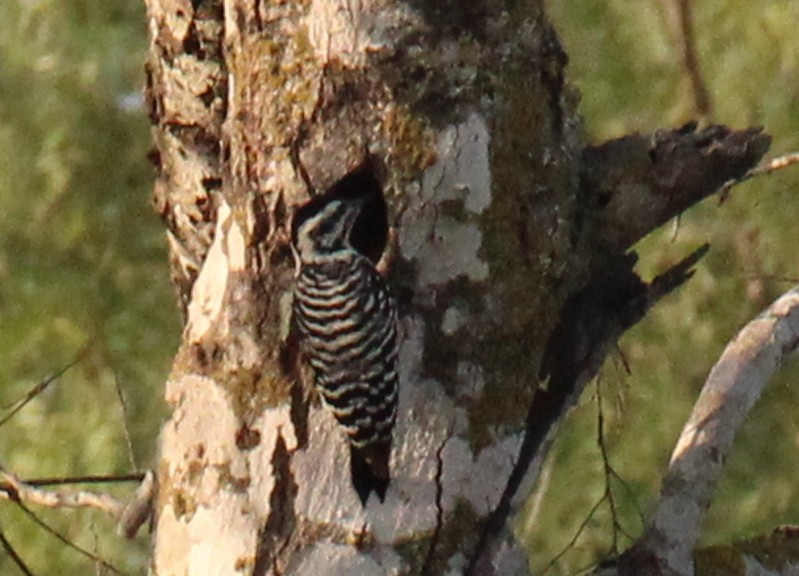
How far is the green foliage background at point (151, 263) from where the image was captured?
3.99 metres

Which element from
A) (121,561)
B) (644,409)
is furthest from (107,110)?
(644,409)

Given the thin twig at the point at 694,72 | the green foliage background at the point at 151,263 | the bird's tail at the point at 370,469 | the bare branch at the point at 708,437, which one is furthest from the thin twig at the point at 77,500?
the thin twig at the point at 694,72

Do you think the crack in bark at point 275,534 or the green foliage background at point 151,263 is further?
the green foliage background at point 151,263

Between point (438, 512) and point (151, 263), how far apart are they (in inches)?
70.8

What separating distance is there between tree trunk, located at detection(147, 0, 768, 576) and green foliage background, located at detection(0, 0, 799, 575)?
1.34m

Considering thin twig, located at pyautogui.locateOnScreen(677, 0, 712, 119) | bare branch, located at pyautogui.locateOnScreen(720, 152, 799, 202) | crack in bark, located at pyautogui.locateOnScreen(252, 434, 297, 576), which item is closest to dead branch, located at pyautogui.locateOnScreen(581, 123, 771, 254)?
bare branch, located at pyautogui.locateOnScreen(720, 152, 799, 202)

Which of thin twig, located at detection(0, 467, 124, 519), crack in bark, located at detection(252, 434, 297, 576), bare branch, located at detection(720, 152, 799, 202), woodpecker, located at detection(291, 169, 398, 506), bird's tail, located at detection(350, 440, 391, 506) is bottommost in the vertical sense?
thin twig, located at detection(0, 467, 124, 519)

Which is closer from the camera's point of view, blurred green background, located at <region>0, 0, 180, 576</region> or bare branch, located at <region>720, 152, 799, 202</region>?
bare branch, located at <region>720, 152, 799, 202</region>

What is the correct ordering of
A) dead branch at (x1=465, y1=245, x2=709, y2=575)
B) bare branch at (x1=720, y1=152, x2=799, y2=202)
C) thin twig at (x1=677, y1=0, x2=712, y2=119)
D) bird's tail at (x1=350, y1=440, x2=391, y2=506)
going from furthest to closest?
thin twig at (x1=677, y1=0, x2=712, y2=119)
bare branch at (x1=720, y1=152, x2=799, y2=202)
dead branch at (x1=465, y1=245, x2=709, y2=575)
bird's tail at (x1=350, y1=440, x2=391, y2=506)

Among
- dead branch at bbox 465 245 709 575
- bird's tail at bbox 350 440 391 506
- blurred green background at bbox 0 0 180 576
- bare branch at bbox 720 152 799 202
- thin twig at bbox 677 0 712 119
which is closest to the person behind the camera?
bird's tail at bbox 350 440 391 506

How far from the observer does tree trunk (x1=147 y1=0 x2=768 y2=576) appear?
2.45m

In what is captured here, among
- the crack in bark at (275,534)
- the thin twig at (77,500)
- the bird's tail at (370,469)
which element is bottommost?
the thin twig at (77,500)

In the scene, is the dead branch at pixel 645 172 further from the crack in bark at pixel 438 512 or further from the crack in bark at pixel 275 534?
the crack in bark at pixel 275 534

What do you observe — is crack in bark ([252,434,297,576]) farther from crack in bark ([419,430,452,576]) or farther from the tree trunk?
crack in bark ([419,430,452,576])
